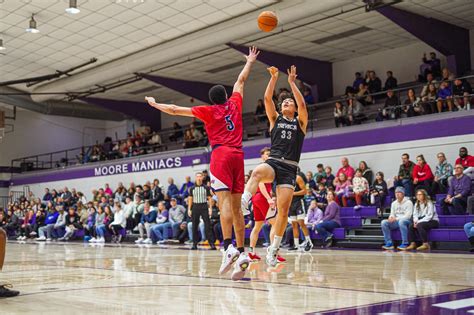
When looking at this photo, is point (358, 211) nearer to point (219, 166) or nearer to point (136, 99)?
point (219, 166)

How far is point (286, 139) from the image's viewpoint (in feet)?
21.8

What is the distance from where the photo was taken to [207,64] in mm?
22484

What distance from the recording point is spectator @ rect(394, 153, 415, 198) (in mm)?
13773

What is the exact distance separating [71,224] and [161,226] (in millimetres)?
6349

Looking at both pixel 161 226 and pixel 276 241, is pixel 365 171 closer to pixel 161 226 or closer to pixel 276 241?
pixel 161 226

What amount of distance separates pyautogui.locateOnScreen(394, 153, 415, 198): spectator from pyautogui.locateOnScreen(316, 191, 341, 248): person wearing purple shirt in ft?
5.74

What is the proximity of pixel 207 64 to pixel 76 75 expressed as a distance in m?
6.10

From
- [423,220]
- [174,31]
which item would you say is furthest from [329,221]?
[174,31]

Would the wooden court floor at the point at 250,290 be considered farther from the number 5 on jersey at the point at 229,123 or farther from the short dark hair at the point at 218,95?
the short dark hair at the point at 218,95

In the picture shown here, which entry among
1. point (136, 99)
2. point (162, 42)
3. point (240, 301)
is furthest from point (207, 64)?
point (240, 301)

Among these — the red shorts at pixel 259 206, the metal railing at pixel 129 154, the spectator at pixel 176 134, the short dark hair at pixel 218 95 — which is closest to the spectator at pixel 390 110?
the metal railing at pixel 129 154

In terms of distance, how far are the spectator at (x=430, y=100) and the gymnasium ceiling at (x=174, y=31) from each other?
2.74 meters

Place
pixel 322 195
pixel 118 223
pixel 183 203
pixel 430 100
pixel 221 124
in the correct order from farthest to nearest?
1. pixel 118 223
2. pixel 183 203
3. pixel 430 100
4. pixel 322 195
5. pixel 221 124

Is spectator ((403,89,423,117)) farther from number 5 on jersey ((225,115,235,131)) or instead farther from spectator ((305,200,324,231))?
number 5 on jersey ((225,115,235,131))
